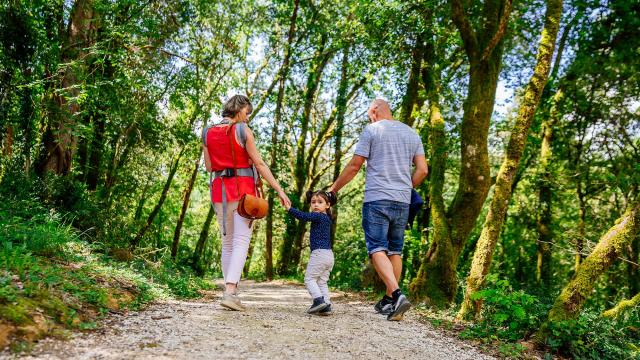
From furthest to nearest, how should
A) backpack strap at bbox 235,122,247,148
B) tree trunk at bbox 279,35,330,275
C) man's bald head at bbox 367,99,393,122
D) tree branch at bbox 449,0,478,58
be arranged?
tree trunk at bbox 279,35,330,275
tree branch at bbox 449,0,478,58
man's bald head at bbox 367,99,393,122
backpack strap at bbox 235,122,247,148

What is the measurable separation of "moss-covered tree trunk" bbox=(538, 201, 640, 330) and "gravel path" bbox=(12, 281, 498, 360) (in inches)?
52.1

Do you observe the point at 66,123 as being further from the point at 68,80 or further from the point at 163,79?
the point at 163,79

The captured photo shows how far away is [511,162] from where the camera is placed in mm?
6242

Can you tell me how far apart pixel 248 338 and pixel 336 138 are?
49.7 ft

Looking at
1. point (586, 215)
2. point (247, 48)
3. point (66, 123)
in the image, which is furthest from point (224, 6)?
point (586, 215)

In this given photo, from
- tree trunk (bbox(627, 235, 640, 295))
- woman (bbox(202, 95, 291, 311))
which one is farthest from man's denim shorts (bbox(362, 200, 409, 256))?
tree trunk (bbox(627, 235, 640, 295))

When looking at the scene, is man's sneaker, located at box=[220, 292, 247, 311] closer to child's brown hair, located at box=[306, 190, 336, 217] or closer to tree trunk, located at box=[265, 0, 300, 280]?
child's brown hair, located at box=[306, 190, 336, 217]

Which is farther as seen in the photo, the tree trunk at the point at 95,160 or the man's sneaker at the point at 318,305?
the tree trunk at the point at 95,160

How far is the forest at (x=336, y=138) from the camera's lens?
5027 millimetres

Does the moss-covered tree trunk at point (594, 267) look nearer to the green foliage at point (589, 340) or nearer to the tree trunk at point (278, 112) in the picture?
the green foliage at point (589, 340)

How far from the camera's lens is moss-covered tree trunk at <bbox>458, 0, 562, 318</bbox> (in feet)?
20.2

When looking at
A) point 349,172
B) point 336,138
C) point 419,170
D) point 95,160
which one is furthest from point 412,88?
point 95,160

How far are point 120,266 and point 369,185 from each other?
11.8ft

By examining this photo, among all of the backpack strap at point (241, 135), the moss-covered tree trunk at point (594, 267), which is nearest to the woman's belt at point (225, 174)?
the backpack strap at point (241, 135)
